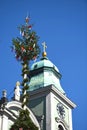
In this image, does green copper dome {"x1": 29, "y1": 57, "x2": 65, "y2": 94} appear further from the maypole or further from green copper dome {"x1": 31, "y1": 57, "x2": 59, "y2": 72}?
the maypole

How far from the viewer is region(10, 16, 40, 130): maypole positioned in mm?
16422

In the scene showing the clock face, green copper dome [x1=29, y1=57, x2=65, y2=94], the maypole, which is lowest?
the maypole

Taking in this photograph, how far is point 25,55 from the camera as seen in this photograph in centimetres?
1738

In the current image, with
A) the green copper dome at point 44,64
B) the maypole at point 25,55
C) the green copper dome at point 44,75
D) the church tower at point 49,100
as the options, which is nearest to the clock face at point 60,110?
the church tower at point 49,100

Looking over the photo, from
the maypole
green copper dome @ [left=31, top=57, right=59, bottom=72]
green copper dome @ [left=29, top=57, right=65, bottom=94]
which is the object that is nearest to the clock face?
green copper dome @ [left=29, top=57, right=65, bottom=94]

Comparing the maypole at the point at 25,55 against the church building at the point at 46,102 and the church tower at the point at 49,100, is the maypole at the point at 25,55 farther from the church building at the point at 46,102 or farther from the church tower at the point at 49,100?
the church tower at the point at 49,100

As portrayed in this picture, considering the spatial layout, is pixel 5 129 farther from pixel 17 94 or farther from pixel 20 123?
pixel 20 123

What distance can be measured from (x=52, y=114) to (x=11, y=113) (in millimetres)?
4619

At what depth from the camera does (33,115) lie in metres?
36.0

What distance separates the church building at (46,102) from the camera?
34344 mm

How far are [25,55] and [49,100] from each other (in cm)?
2026

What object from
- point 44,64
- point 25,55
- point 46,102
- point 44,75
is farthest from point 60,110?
point 25,55

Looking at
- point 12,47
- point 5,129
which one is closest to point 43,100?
point 5,129

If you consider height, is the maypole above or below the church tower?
below
